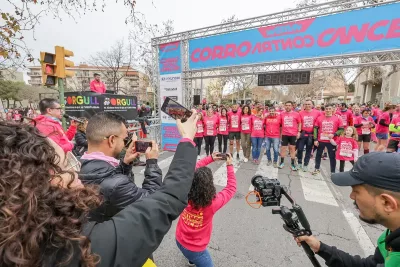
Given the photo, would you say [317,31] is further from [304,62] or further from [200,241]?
[200,241]

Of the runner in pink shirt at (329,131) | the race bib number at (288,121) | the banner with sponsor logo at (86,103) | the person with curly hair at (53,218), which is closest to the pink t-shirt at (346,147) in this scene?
the runner in pink shirt at (329,131)

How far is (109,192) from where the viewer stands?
4.51ft

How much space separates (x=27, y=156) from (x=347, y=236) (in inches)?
163

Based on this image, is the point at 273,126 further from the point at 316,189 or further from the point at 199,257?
the point at 199,257

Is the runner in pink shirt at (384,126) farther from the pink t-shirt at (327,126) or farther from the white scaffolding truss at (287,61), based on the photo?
the pink t-shirt at (327,126)

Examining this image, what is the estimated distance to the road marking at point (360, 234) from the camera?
2943 millimetres

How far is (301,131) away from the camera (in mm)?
6652

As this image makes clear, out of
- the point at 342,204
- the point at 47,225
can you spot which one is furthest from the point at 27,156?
the point at 342,204

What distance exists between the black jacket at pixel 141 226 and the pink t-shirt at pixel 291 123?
247 inches

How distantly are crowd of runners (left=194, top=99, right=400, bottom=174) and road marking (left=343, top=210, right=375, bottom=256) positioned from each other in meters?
2.09

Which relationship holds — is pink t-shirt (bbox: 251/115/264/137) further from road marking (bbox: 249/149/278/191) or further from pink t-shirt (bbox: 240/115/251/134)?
road marking (bbox: 249/149/278/191)

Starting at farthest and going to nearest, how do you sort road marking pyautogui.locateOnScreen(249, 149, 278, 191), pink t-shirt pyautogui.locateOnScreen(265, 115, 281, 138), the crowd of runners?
pink t-shirt pyautogui.locateOnScreen(265, 115, 281, 138)
road marking pyautogui.locateOnScreen(249, 149, 278, 191)
the crowd of runners

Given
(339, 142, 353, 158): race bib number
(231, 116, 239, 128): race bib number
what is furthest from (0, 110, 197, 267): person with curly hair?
(231, 116, 239, 128): race bib number

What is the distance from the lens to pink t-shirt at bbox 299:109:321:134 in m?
6.39
